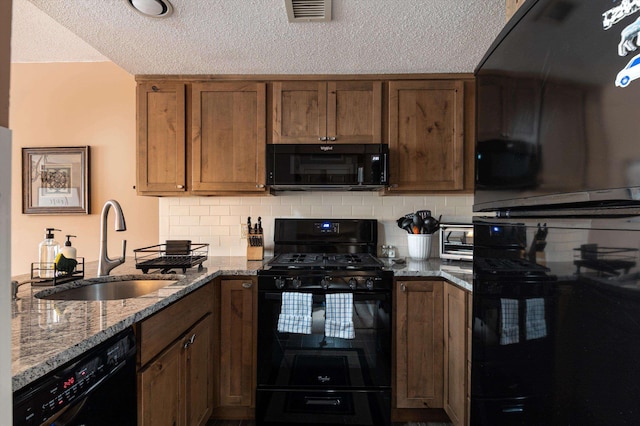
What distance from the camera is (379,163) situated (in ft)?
7.38

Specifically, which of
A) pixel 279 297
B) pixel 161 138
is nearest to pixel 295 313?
pixel 279 297

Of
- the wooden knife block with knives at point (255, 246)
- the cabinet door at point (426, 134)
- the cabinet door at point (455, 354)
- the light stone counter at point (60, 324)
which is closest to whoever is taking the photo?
the light stone counter at point (60, 324)

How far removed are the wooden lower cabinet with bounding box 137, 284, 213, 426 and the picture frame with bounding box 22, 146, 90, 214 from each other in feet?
6.12

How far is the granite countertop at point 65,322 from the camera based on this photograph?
0.76 meters

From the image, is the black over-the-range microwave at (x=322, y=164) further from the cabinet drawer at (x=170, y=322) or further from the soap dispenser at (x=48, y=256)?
the soap dispenser at (x=48, y=256)

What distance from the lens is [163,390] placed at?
1.34m

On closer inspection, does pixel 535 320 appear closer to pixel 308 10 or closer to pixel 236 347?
pixel 308 10

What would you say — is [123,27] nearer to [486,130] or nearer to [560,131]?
[486,130]

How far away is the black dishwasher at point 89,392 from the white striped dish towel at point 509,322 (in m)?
1.06

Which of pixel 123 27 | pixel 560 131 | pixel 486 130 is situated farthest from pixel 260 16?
pixel 560 131

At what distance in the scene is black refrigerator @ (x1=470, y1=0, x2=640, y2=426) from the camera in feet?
1.49

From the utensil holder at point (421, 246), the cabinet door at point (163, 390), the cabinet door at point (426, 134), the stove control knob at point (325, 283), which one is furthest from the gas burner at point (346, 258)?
the cabinet door at point (163, 390)

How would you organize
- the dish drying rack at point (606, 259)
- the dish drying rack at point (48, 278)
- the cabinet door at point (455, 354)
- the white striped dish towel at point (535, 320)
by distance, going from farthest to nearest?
the cabinet door at point (455, 354) < the dish drying rack at point (48, 278) < the white striped dish towel at point (535, 320) < the dish drying rack at point (606, 259)

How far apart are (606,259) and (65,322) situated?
1.31 m
